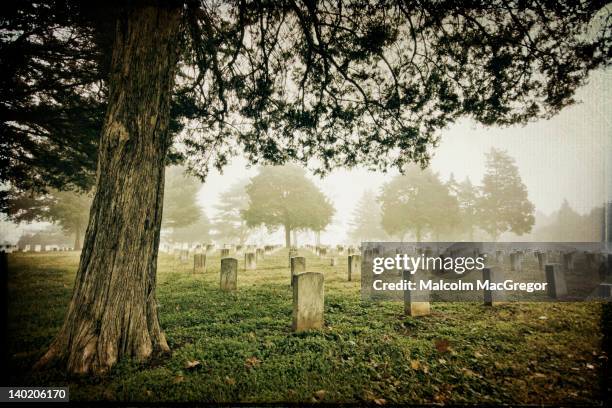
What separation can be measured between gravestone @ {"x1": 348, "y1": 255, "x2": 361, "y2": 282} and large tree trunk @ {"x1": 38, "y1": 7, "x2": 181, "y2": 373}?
737cm

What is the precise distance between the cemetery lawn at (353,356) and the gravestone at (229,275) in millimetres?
1702

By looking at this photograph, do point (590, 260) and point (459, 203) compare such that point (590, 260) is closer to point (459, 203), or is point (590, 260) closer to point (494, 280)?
point (494, 280)

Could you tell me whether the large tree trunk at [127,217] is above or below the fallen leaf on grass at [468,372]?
above

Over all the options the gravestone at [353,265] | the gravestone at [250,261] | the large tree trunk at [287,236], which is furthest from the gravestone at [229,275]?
the large tree trunk at [287,236]

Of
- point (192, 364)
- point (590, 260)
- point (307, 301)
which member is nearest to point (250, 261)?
point (307, 301)

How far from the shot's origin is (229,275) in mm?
7766

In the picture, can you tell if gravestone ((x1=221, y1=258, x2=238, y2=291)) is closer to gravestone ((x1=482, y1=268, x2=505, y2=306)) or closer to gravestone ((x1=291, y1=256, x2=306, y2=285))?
gravestone ((x1=291, y1=256, x2=306, y2=285))

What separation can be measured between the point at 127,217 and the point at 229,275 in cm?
500

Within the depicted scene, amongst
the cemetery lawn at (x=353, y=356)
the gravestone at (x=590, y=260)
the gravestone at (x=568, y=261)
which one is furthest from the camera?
the gravestone at (x=568, y=261)

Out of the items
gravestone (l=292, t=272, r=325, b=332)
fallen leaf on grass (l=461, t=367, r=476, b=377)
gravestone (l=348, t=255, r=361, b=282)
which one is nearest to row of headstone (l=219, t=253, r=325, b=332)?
gravestone (l=292, t=272, r=325, b=332)

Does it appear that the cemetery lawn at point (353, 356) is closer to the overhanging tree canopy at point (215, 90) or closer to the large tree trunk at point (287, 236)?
the overhanging tree canopy at point (215, 90)

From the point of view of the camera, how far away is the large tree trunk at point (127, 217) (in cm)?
307

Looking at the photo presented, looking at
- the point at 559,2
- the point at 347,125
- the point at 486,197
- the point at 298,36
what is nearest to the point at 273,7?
the point at 298,36

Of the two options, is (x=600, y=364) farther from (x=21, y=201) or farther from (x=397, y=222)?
(x=21, y=201)
